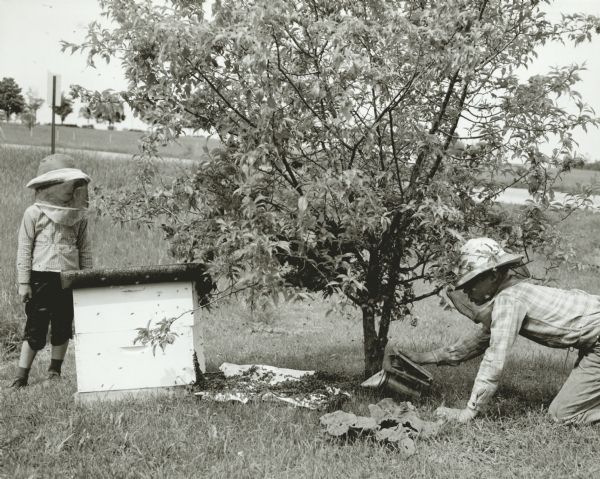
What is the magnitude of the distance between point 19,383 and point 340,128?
3446 mm

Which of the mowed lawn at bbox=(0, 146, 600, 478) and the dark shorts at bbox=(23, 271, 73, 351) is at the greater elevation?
the dark shorts at bbox=(23, 271, 73, 351)

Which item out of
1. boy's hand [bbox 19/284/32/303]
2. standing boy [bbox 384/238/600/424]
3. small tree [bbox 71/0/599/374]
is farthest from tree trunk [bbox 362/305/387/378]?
A: boy's hand [bbox 19/284/32/303]

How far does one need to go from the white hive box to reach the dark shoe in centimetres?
105

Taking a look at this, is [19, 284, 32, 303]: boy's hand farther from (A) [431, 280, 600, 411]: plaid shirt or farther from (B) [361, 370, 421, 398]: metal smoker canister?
(A) [431, 280, 600, 411]: plaid shirt

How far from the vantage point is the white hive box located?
4.26 metres

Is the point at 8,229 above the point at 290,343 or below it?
above

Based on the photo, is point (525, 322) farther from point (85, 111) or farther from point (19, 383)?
point (19, 383)

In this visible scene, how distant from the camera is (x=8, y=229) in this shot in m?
10.0

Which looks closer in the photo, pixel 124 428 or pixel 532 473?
pixel 532 473

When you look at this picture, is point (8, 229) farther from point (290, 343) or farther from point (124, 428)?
point (124, 428)

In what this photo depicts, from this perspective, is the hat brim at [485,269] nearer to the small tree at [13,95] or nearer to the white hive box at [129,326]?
the white hive box at [129,326]

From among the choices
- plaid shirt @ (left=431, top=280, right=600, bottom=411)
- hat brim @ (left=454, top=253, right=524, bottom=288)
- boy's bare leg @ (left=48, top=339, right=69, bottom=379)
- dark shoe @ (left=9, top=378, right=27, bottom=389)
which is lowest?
dark shoe @ (left=9, top=378, right=27, bottom=389)

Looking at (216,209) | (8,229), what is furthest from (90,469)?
(8,229)

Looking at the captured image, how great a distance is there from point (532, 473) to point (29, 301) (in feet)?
13.2
